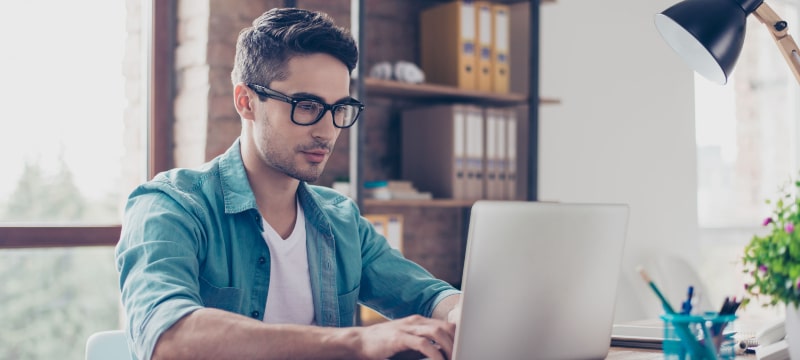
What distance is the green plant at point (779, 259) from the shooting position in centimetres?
120

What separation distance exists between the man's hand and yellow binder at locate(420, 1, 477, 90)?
2041 mm

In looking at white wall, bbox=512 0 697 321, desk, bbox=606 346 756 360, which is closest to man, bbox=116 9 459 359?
desk, bbox=606 346 756 360

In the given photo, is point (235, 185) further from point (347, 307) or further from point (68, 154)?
point (68, 154)

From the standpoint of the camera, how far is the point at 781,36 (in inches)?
66.9

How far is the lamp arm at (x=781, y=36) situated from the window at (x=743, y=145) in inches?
113

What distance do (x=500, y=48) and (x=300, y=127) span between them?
1.71 metres

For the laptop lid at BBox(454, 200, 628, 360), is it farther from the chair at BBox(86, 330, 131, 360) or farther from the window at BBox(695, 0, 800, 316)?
the window at BBox(695, 0, 800, 316)

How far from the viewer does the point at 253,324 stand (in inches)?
48.6

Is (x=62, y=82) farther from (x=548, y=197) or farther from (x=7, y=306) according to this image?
(x=548, y=197)

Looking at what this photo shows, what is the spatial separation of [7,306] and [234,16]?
3.75 ft

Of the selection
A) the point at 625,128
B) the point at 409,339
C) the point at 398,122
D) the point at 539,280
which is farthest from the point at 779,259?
the point at 625,128

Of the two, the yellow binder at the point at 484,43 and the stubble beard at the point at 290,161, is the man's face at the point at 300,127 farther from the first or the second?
the yellow binder at the point at 484,43

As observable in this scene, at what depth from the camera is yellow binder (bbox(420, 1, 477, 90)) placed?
312cm

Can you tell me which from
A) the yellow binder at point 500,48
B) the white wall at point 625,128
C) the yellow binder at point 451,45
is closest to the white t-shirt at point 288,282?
the yellow binder at point 451,45
